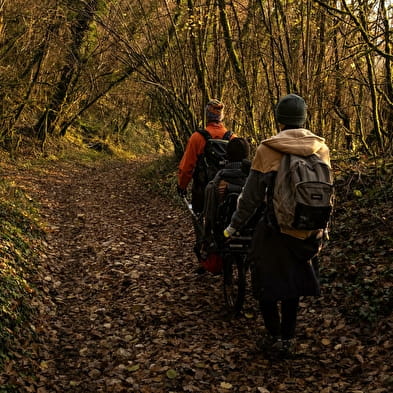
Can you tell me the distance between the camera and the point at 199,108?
14.7 meters

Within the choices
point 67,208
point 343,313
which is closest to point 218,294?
point 343,313

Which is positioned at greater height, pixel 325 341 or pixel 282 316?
pixel 282 316

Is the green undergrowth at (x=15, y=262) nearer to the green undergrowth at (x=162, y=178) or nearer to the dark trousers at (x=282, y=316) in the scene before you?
the dark trousers at (x=282, y=316)

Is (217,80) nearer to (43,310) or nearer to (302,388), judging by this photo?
(43,310)

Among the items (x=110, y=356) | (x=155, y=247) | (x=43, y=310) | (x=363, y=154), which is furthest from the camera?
(x=363, y=154)

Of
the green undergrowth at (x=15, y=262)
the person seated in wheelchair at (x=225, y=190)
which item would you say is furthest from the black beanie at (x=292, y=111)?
the green undergrowth at (x=15, y=262)

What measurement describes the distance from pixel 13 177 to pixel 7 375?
10793mm

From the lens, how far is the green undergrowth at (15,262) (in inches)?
200

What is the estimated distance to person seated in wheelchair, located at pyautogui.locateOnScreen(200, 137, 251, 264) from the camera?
5.43m

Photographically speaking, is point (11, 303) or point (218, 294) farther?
point (218, 294)

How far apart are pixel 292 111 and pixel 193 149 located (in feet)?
7.97

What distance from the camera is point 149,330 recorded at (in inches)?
218

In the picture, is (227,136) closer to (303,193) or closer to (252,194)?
(252,194)

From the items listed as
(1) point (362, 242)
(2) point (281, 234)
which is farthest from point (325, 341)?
(1) point (362, 242)
